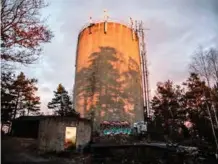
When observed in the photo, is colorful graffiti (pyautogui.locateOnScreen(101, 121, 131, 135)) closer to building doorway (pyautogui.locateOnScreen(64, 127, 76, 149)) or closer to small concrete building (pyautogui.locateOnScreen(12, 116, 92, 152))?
small concrete building (pyautogui.locateOnScreen(12, 116, 92, 152))

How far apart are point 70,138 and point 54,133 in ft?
4.41

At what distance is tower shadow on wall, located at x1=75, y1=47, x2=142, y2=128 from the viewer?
2305 centimetres

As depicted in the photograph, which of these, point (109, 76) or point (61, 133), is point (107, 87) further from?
point (61, 133)

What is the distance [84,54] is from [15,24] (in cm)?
1729

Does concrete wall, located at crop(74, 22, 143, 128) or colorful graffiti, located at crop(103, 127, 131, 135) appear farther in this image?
concrete wall, located at crop(74, 22, 143, 128)

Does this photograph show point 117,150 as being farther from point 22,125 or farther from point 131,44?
point 131,44

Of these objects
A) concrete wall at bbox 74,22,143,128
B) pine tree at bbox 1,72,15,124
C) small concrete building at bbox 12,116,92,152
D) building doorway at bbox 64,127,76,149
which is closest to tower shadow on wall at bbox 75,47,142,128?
concrete wall at bbox 74,22,143,128

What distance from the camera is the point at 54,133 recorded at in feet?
56.3

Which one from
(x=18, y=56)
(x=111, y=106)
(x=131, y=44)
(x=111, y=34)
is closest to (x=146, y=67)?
(x=131, y=44)

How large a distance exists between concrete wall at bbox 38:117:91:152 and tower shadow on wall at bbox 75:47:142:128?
4.88 m

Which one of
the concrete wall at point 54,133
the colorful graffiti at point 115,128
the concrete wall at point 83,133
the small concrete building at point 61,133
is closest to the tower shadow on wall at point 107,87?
the colorful graffiti at point 115,128

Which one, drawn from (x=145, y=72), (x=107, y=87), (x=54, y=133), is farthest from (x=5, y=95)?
(x=145, y=72)

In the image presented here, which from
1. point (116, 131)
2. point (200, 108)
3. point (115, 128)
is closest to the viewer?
point (116, 131)

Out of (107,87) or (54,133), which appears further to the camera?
(107,87)
